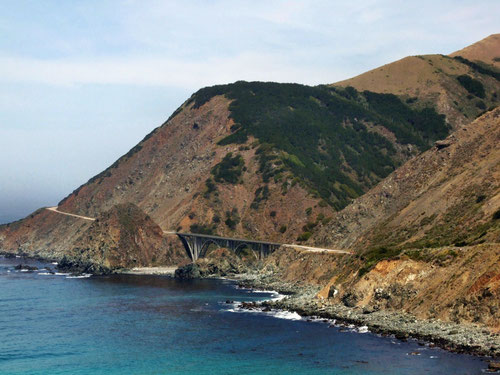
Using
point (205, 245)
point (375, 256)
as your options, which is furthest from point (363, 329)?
point (205, 245)

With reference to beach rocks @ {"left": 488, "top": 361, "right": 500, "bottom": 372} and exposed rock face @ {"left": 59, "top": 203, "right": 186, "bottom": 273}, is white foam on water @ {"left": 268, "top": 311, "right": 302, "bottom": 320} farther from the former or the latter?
exposed rock face @ {"left": 59, "top": 203, "right": 186, "bottom": 273}

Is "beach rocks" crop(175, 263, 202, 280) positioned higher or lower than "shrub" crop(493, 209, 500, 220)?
lower

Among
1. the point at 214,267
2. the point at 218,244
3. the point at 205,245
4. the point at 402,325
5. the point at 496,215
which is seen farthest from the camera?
the point at 205,245

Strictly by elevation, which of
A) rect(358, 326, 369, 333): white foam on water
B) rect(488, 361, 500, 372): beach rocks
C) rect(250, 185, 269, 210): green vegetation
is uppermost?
rect(250, 185, 269, 210): green vegetation

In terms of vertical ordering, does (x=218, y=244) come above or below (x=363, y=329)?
above

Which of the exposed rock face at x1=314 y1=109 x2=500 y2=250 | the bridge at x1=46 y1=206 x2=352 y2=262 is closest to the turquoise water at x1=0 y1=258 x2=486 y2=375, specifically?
the exposed rock face at x1=314 y1=109 x2=500 y2=250

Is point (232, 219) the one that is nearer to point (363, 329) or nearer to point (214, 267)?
point (214, 267)

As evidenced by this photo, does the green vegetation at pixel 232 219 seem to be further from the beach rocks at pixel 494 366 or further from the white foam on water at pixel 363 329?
the beach rocks at pixel 494 366
